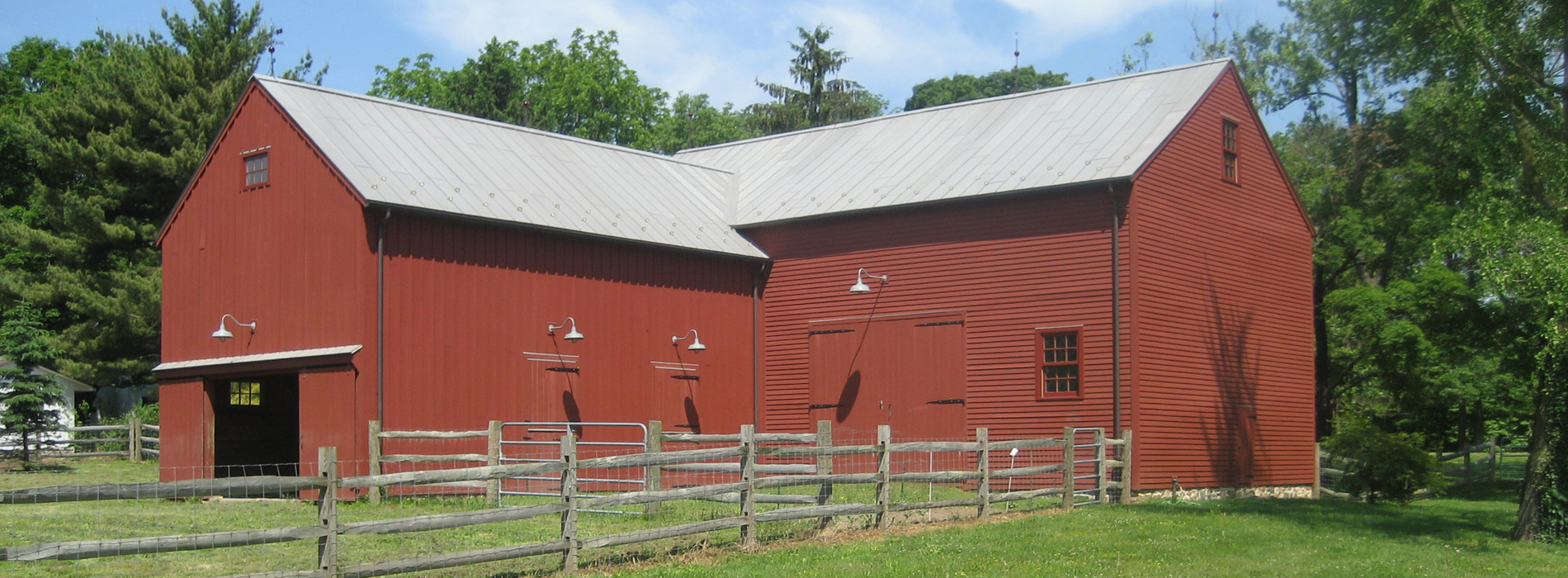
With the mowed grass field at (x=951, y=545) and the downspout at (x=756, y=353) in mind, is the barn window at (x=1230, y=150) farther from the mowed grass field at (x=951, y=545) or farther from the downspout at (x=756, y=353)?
the downspout at (x=756, y=353)

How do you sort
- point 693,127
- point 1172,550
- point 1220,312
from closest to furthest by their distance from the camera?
1. point 1172,550
2. point 1220,312
3. point 693,127

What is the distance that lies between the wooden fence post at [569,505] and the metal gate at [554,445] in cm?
728

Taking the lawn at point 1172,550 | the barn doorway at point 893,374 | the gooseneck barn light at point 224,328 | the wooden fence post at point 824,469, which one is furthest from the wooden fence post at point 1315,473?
the gooseneck barn light at point 224,328

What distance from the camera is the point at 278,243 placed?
21.7 m

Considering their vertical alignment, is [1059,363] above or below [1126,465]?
above

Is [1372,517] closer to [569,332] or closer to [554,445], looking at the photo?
[554,445]

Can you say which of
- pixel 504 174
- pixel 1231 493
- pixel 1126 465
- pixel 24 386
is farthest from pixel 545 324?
pixel 24 386

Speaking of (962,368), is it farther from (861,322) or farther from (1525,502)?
(1525,502)

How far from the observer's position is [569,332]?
2289 centimetres

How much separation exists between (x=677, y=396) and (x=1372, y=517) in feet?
38.1

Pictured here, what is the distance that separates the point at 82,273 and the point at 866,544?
32165mm

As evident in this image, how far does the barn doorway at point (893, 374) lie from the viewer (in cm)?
2375

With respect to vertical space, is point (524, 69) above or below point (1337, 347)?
above

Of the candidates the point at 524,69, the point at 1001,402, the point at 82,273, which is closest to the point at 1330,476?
the point at 1001,402
